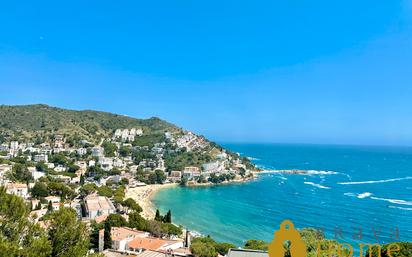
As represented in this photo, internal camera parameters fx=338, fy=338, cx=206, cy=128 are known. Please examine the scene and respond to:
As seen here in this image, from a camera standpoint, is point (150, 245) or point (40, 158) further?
point (40, 158)

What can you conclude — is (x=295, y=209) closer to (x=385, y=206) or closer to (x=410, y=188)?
(x=385, y=206)

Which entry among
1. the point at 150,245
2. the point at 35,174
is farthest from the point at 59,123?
the point at 150,245

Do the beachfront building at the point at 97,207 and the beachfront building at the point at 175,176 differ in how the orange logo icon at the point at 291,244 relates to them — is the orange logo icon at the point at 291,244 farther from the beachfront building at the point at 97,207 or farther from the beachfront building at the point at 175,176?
the beachfront building at the point at 175,176

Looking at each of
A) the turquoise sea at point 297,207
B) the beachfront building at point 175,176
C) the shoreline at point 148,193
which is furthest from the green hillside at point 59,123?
the turquoise sea at point 297,207

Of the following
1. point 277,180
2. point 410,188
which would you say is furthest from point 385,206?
point 277,180

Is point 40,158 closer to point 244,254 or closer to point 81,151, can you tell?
point 81,151

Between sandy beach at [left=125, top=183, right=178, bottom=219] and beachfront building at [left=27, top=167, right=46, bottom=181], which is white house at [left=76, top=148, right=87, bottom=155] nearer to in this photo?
beachfront building at [left=27, top=167, right=46, bottom=181]
